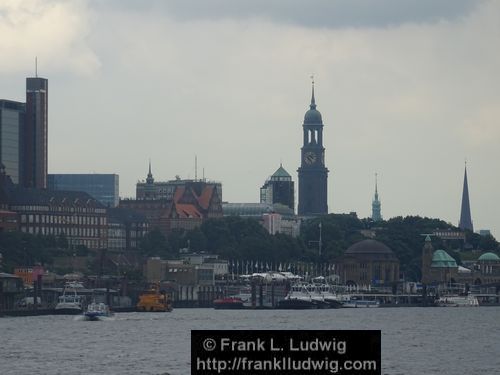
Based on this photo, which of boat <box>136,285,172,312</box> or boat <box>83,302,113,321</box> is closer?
boat <box>83,302,113,321</box>

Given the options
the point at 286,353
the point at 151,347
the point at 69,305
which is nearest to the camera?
the point at 286,353

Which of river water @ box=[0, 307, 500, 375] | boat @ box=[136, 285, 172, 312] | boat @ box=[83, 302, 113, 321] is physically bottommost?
river water @ box=[0, 307, 500, 375]

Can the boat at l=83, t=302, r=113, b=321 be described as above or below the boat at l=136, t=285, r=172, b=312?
below

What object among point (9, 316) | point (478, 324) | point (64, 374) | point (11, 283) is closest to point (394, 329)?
point (478, 324)

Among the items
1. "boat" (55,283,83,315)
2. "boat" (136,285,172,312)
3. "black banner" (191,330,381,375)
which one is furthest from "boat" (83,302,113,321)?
"black banner" (191,330,381,375)

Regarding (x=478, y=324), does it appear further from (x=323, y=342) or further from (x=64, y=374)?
(x=323, y=342)

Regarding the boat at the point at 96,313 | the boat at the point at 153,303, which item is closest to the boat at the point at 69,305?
the boat at the point at 153,303

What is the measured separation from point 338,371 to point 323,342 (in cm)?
26

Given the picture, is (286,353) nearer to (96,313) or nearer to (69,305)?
(96,313)

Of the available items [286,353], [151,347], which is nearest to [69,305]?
[151,347]

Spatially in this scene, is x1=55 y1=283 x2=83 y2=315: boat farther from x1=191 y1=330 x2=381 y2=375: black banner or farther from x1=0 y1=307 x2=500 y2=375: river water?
x1=191 y1=330 x2=381 y2=375: black banner

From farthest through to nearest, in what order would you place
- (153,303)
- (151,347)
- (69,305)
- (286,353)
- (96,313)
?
(153,303)
(69,305)
(96,313)
(151,347)
(286,353)

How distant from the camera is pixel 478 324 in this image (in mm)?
155500

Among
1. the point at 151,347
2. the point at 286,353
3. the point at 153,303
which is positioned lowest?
the point at 151,347
